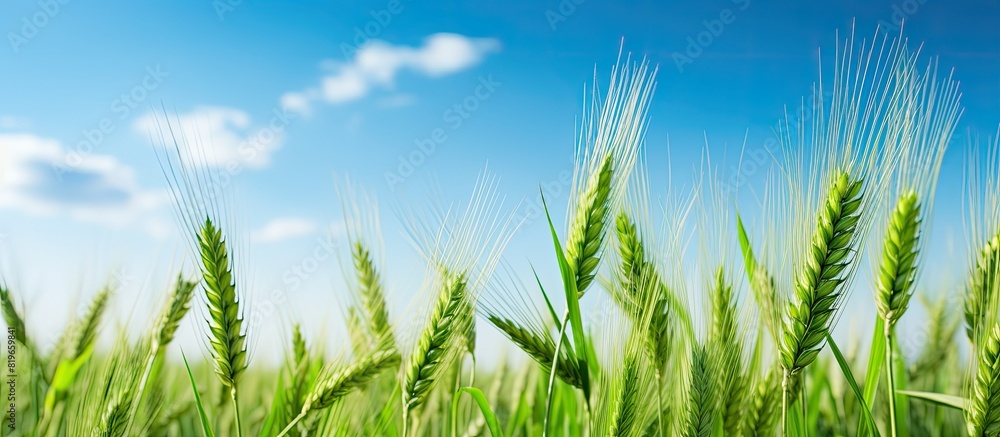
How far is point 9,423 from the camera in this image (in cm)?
208

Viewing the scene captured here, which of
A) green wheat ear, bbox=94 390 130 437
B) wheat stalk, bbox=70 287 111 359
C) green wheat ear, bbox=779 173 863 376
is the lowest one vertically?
green wheat ear, bbox=94 390 130 437

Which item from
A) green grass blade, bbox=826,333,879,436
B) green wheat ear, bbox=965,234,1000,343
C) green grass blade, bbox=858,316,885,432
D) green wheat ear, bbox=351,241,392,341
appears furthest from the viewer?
green wheat ear, bbox=351,241,392,341

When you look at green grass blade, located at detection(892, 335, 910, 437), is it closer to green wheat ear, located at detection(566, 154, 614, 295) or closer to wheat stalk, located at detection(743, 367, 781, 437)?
wheat stalk, located at detection(743, 367, 781, 437)

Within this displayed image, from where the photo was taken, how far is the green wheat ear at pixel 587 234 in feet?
5.21

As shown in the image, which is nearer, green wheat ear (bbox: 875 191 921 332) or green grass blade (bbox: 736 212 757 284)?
green wheat ear (bbox: 875 191 921 332)

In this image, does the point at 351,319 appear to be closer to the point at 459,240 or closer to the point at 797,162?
the point at 459,240

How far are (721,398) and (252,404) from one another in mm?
2217

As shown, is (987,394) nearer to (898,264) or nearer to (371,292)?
(898,264)

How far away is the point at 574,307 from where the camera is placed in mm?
1490

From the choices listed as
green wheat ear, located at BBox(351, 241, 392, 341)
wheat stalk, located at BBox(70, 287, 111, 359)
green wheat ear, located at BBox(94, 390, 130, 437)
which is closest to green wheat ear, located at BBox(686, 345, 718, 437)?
green wheat ear, located at BBox(351, 241, 392, 341)

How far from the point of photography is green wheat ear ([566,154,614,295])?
1589mm

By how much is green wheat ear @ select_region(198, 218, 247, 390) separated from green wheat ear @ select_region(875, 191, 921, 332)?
1435 millimetres

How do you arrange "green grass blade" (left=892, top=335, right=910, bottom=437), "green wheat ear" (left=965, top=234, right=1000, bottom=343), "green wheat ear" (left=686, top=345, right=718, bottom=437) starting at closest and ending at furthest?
"green wheat ear" (left=686, top=345, right=718, bottom=437) < "green wheat ear" (left=965, top=234, right=1000, bottom=343) < "green grass blade" (left=892, top=335, right=910, bottom=437)

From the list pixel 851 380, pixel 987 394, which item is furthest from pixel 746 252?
pixel 987 394
